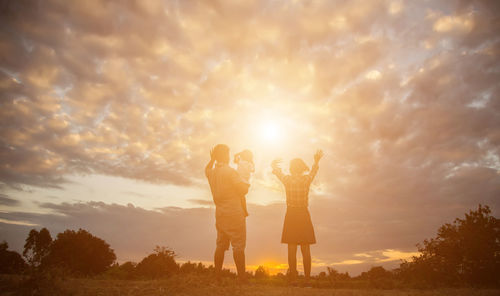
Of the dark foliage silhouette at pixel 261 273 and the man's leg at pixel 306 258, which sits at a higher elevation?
the man's leg at pixel 306 258

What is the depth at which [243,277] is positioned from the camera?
6.29m

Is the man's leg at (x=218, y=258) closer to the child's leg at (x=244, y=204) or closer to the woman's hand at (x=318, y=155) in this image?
the child's leg at (x=244, y=204)

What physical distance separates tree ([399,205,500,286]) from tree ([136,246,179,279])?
809cm

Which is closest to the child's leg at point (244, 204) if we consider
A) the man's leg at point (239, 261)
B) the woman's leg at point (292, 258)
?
the man's leg at point (239, 261)

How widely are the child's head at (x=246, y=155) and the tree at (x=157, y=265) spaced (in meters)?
A: 4.36

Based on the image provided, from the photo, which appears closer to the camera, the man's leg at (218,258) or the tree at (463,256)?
the man's leg at (218,258)

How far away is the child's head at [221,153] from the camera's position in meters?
7.13

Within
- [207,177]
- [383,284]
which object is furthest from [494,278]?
[207,177]

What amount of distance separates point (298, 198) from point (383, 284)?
3.65 metres

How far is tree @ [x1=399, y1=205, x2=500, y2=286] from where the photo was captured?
9.02 m

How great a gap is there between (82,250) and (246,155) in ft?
49.1

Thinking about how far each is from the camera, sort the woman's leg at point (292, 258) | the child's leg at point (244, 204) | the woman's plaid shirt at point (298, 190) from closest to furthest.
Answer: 1. the child's leg at point (244, 204)
2. the woman's leg at point (292, 258)
3. the woman's plaid shirt at point (298, 190)

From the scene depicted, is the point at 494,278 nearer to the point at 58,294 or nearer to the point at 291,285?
the point at 291,285

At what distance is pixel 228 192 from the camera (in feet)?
22.1
